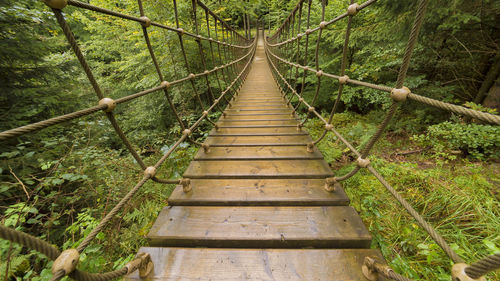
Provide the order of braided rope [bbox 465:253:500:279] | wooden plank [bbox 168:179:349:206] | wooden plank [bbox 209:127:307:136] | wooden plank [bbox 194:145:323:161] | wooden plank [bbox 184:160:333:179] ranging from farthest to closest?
wooden plank [bbox 209:127:307:136] → wooden plank [bbox 194:145:323:161] → wooden plank [bbox 184:160:333:179] → wooden plank [bbox 168:179:349:206] → braided rope [bbox 465:253:500:279]

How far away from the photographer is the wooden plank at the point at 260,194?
1016 millimetres

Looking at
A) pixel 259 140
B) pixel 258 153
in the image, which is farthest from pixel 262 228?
pixel 259 140

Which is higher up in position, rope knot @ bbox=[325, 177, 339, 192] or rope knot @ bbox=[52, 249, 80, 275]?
rope knot @ bbox=[52, 249, 80, 275]

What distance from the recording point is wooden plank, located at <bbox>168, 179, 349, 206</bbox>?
1016mm

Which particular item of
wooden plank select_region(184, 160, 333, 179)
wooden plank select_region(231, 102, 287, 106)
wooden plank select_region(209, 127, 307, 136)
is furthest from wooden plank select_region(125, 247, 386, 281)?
wooden plank select_region(231, 102, 287, 106)

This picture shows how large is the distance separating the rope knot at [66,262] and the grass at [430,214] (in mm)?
1474

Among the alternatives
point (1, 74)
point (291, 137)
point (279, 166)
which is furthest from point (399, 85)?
point (1, 74)

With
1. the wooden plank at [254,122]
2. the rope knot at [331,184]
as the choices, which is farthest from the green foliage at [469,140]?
the rope knot at [331,184]

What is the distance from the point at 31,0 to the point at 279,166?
Answer: 3.21m

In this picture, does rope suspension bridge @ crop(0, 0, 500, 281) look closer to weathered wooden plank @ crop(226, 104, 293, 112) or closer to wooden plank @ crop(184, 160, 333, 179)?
wooden plank @ crop(184, 160, 333, 179)

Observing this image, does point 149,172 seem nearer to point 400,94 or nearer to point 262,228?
point 262,228

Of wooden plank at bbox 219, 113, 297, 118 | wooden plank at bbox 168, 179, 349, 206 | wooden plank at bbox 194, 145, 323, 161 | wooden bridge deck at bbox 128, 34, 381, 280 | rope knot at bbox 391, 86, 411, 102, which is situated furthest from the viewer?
wooden plank at bbox 219, 113, 297, 118

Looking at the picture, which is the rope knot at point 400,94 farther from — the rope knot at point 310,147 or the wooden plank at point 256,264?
the rope knot at point 310,147

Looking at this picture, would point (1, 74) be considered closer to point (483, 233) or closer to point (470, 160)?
point (483, 233)
